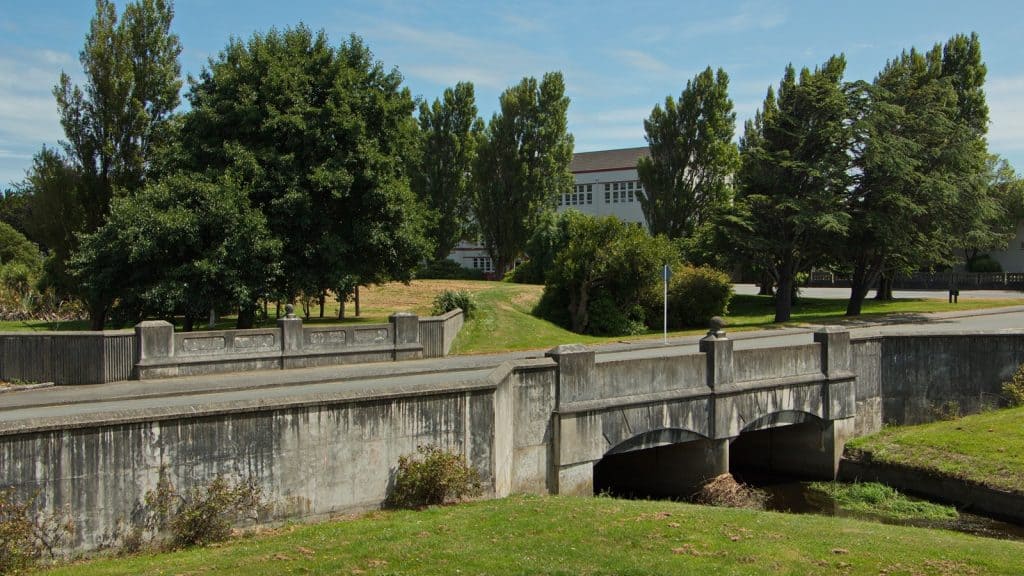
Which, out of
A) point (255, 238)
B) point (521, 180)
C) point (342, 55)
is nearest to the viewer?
point (255, 238)

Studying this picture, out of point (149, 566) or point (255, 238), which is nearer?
point (149, 566)

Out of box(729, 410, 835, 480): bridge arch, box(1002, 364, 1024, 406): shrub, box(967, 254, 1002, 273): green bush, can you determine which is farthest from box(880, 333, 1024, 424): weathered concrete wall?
box(967, 254, 1002, 273): green bush

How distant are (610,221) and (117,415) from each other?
28.3 meters

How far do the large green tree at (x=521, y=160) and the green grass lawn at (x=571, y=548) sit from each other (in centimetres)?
4432

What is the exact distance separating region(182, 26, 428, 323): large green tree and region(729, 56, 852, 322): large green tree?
17203mm

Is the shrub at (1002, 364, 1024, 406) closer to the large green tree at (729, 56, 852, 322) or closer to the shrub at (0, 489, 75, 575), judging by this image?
the large green tree at (729, 56, 852, 322)

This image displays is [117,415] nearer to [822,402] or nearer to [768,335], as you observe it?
[822,402]

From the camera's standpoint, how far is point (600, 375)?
1702 centimetres

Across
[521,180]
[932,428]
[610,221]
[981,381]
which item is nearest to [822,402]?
[932,428]

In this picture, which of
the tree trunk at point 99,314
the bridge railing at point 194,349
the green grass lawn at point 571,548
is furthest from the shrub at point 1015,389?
the tree trunk at point 99,314

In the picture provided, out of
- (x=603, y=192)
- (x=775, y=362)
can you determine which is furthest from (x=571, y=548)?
(x=603, y=192)

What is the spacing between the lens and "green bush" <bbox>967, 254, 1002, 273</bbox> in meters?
66.4

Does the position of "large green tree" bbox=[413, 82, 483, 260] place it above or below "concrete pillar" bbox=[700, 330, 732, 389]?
above

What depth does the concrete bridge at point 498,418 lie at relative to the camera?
10.8 meters
